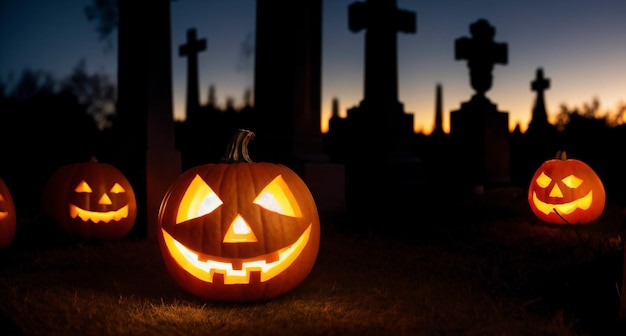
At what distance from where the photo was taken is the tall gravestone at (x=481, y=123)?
33.2 ft

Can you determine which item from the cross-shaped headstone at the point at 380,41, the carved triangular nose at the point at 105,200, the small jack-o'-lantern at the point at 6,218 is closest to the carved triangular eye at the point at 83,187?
the carved triangular nose at the point at 105,200

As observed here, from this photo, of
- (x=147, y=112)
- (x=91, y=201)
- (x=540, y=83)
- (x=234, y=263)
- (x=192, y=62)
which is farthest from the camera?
(x=192, y=62)

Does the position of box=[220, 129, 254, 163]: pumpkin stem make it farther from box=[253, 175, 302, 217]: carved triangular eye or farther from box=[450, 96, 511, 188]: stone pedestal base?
box=[450, 96, 511, 188]: stone pedestal base

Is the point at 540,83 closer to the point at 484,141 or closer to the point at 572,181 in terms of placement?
the point at 484,141

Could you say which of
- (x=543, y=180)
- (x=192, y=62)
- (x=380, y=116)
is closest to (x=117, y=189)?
(x=543, y=180)

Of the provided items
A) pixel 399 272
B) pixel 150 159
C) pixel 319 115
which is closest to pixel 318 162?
pixel 319 115

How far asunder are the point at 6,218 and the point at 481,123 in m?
8.53

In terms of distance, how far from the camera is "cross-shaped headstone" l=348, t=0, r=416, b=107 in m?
10.5

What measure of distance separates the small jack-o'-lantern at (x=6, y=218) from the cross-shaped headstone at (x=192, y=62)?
1143 cm

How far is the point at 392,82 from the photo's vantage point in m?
10.6

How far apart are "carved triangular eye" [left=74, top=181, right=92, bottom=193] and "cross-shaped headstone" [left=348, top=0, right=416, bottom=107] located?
6611 millimetres

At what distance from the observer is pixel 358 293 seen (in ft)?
10.8

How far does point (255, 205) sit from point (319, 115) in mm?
4222

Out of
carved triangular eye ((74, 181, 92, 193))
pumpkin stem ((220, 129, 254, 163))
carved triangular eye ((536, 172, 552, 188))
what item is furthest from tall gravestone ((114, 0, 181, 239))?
carved triangular eye ((536, 172, 552, 188))
